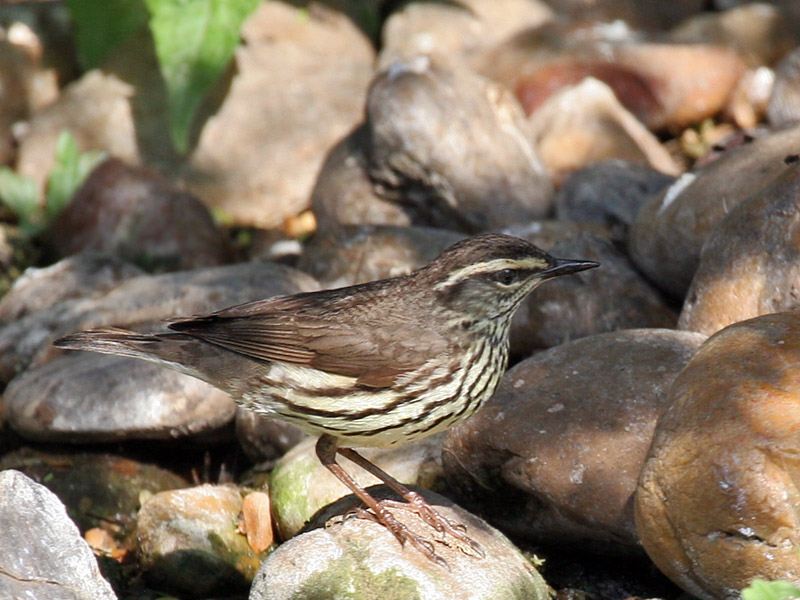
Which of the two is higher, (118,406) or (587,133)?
(587,133)

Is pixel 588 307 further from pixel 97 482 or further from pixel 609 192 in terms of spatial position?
pixel 97 482

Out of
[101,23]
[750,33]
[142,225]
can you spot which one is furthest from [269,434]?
[750,33]

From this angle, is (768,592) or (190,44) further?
(190,44)

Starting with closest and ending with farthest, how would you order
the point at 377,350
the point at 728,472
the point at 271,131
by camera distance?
1. the point at 728,472
2. the point at 377,350
3. the point at 271,131

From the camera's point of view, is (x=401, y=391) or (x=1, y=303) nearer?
(x=401, y=391)

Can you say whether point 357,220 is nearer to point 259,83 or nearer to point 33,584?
point 259,83

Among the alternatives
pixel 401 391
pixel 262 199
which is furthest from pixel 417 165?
pixel 401 391
